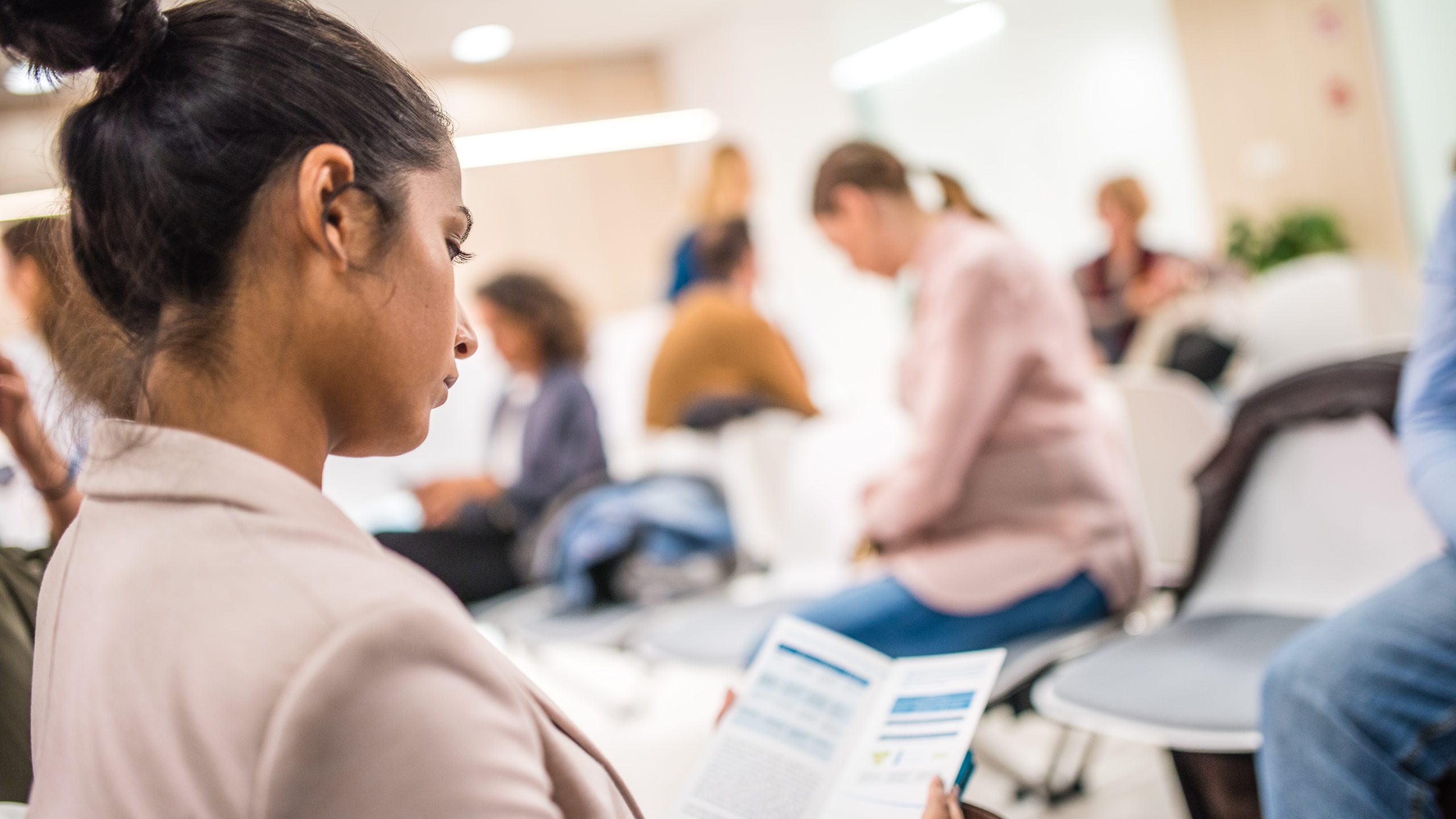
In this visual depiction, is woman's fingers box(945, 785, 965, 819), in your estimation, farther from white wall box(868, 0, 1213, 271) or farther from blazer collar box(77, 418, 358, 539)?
white wall box(868, 0, 1213, 271)

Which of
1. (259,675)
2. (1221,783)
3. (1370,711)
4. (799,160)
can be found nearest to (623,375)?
(799,160)

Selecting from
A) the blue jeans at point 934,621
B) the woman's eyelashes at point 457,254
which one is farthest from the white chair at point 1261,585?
the woman's eyelashes at point 457,254

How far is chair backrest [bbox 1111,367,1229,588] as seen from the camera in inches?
85.4

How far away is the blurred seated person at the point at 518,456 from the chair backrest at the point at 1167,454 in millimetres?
1413

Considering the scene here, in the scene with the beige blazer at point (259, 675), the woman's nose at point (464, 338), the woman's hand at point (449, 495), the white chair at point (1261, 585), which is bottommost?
the white chair at point (1261, 585)

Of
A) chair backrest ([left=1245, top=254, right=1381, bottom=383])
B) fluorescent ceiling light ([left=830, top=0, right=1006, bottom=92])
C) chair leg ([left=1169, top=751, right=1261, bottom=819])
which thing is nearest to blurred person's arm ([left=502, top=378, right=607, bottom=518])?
chair backrest ([left=1245, top=254, right=1381, bottom=383])

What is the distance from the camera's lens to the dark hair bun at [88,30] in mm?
609

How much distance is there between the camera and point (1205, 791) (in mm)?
1492

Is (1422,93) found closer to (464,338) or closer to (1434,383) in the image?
(1434,383)

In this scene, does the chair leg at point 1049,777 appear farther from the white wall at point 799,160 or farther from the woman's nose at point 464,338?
the white wall at point 799,160

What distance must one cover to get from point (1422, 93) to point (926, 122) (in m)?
2.74

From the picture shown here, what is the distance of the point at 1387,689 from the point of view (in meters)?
1.18

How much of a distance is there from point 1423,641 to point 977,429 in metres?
0.77

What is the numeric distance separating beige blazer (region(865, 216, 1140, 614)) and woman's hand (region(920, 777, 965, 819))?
1.03 meters
